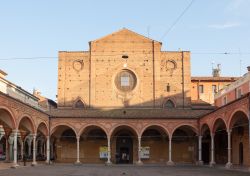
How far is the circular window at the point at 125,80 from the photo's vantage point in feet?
164

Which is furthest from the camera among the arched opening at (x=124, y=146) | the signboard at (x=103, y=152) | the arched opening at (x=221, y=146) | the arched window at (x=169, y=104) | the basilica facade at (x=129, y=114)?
the arched window at (x=169, y=104)

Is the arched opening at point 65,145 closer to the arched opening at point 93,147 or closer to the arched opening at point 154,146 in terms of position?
the arched opening at point 93,147

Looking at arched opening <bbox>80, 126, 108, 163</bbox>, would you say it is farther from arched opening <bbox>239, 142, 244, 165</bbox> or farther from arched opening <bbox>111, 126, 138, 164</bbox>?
arched opening <bbox>239, 142, 244, 165</bbox>

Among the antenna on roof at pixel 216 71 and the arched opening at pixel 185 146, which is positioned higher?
the antenna on roof at pixel 216 71

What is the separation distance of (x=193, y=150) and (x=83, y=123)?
1182 centimetres

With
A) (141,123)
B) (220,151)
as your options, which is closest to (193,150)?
(220,151)

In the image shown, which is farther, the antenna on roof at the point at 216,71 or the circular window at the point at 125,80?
the antenna on roof at the point at 216,71

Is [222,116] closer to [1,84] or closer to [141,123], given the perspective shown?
[141,123]

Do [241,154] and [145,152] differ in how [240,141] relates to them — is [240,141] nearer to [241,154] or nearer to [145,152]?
[241,154]

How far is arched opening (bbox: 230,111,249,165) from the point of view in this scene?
122 ft

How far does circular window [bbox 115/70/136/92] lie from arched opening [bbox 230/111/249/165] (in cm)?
1335

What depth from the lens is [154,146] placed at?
4697cm

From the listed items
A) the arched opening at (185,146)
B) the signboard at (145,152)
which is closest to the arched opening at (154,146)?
the signboard at (145,152)

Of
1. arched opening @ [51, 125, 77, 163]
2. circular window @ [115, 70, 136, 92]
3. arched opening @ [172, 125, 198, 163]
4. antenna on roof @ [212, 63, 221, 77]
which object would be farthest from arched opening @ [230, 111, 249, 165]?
antenna on roof @ [212, 63, 221, 77]
